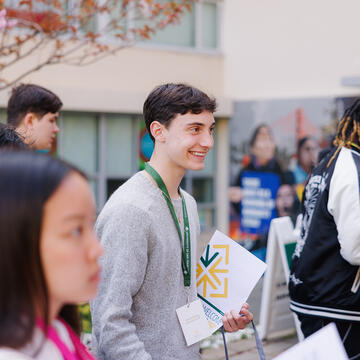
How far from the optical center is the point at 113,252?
2.19 m

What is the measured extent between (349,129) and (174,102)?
159 centimetres

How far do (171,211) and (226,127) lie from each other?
10462 millimetres

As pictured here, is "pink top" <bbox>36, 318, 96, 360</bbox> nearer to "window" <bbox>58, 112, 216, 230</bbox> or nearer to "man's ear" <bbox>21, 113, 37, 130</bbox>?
"man's ear" <bbox>21, 113, 37, 130</bbox>

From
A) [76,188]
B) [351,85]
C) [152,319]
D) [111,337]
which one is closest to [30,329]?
[76,188]

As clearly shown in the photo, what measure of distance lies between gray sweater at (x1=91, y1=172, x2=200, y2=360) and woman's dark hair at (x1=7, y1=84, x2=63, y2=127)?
176cm

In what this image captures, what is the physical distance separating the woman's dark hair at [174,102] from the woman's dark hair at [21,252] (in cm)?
122

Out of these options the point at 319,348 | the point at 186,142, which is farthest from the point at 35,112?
the point at 319,348

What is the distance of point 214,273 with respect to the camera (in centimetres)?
261

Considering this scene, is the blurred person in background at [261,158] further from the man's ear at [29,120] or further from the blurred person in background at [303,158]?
the man's ear at [29,120]

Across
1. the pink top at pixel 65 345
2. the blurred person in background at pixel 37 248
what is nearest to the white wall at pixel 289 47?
the pink top at pixel 65 345

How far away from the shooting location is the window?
36.6 feet

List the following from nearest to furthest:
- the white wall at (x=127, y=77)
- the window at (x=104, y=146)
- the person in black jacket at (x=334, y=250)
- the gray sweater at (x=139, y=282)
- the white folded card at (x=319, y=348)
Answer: the white folded card at (x=319, y=348)
the gray sweater at (x=139, y=282)
the person in black jacket at (x=334, y=250)
the white wall at (x=127, y=77)
the window at (x=104, y=146)

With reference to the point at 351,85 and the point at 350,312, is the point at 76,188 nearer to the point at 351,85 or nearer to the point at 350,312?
the point at 350,312

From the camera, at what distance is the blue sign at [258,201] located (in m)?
11.6
